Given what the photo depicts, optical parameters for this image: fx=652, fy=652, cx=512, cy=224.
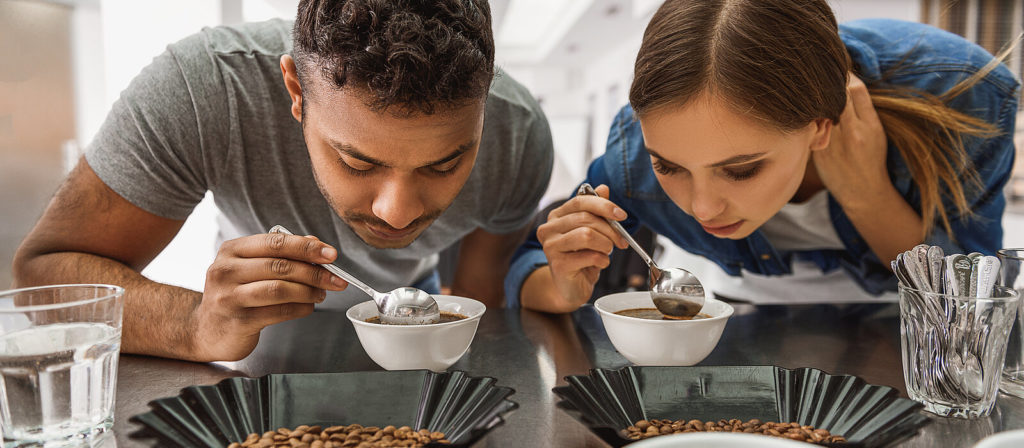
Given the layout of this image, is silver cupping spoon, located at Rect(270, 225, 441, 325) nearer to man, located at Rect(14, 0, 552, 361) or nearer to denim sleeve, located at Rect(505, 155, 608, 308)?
man, located at Rect(14, 0, 552, 361)

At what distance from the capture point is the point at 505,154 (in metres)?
1.57

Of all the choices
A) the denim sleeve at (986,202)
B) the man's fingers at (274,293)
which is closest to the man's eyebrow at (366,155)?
the man's fingers at (274,293)

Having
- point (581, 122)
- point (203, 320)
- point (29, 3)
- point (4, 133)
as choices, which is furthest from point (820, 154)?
point (581, 122)

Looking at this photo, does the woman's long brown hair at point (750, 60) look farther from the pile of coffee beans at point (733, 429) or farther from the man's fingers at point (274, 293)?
the man's fingers at point (274, 293)

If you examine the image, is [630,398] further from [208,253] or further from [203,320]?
[208,253]

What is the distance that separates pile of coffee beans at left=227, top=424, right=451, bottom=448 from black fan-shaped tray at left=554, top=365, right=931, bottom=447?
0.52ft

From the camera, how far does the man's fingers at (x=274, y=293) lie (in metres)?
0.86

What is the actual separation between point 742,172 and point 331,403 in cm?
75

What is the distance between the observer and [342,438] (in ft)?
2.26

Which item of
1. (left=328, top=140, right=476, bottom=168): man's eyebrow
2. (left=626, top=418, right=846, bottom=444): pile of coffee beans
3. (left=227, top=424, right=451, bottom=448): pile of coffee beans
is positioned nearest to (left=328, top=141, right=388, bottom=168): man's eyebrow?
(left=328, top=140, right=476, bottom=168): man's eyebrow

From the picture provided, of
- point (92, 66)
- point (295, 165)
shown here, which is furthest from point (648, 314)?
point (92, 66)

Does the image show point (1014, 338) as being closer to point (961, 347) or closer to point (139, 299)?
point (961, 347)

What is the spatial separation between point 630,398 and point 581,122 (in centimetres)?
805

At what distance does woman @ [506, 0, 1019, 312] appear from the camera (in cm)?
104
